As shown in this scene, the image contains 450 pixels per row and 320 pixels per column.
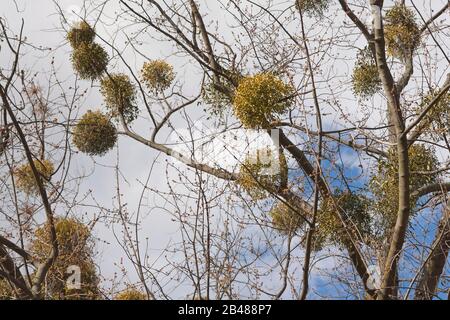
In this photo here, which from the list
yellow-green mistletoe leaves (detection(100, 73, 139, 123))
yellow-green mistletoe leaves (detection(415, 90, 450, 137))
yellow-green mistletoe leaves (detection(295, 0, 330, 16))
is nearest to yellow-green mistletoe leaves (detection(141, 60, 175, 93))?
yellow-green mistletoe leaves (detection(100, 73, 139, 123))

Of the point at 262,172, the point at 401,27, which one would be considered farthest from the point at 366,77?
the point at 262,172

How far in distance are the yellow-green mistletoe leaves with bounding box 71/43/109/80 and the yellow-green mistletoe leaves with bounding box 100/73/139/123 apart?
0.17 meters

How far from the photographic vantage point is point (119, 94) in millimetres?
7703

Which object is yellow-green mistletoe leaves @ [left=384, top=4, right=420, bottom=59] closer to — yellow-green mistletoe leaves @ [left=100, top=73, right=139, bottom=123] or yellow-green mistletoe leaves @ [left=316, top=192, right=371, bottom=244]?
yellow-green mistletoe leaves @ [left=316, top=192, right=371, bottom=244]

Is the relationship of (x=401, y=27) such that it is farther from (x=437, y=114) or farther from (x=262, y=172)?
(x=262, y=172)

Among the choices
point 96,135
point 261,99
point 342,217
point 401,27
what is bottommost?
point 342,217

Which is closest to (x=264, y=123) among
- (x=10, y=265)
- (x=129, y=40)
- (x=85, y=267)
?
(x=129, y=40)

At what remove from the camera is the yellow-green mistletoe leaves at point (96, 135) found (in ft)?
23.7

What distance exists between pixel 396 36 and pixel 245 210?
422 cm

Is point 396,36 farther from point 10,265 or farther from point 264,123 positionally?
point 10,265

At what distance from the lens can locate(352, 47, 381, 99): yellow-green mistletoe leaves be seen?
23.4 ft

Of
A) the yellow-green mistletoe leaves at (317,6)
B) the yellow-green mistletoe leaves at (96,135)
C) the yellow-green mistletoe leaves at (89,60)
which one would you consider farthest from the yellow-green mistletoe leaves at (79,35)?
the yellow-green mistletoe leaves at (317,6)

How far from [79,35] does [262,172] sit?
2.90 meters

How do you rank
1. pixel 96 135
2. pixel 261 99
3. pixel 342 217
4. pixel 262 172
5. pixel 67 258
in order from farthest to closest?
pixel 96 135, pixel 262 172, pixel 342 217, pixel 261 99, pixel 67 258
